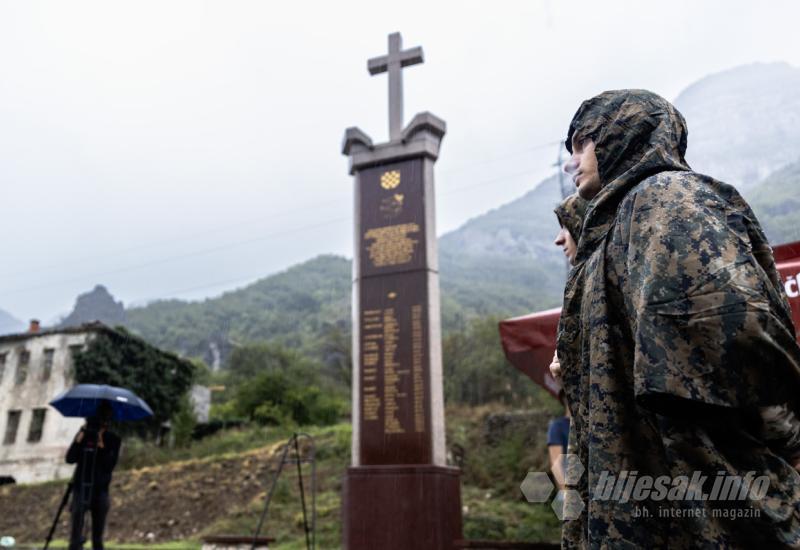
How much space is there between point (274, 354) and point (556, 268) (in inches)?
3040

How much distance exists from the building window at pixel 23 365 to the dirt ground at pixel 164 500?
9409 mm

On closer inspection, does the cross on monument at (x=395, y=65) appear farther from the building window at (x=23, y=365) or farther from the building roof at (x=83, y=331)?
the building window at (x=23, y=365)

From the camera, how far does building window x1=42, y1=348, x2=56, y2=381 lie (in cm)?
2388

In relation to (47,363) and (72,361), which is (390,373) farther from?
(47,363)

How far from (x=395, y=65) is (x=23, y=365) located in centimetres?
2251

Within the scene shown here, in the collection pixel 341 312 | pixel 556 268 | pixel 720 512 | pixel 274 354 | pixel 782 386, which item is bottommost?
pixel 720 512

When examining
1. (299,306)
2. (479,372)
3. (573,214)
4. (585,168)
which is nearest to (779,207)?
(479,372)

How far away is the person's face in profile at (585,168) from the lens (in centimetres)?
172

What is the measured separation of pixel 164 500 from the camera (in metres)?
12.6

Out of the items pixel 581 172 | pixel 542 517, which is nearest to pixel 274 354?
pixel 542 517

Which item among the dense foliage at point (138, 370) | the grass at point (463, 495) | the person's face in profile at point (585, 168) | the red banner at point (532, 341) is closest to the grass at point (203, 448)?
the grass at point (463, 495)

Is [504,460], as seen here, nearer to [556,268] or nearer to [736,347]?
[736,347]

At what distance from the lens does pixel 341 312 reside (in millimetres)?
62625

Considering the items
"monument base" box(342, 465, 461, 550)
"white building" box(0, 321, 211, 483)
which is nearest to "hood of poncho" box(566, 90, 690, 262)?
"monument base" box(342, 465, 461, 550)
